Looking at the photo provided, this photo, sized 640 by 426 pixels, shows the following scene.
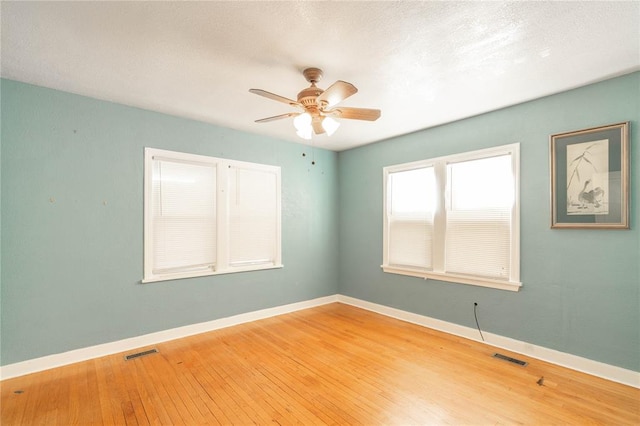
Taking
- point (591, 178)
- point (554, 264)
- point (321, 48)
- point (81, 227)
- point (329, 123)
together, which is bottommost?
point (554, 264)

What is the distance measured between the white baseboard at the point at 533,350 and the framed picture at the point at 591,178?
1.26 m

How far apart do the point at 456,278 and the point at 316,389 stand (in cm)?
224

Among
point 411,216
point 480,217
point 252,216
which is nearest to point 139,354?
point 252,216

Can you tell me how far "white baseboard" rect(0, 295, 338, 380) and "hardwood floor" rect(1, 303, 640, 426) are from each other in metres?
0.09

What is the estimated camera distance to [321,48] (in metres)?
2.24

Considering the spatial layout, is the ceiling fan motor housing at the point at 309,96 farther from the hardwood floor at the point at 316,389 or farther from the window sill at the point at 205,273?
the window sill at the point at 205,273

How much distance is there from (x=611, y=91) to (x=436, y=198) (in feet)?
6.32

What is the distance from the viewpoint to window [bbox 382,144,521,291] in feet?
11.1

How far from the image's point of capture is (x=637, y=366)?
2.56 m

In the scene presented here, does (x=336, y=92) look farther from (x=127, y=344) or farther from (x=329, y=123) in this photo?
(x=127, y=344)

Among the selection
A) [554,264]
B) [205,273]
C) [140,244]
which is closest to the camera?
[554,264]

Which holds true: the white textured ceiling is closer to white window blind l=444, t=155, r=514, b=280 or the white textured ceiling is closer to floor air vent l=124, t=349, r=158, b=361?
white window blind l=444, t=155, r=514, b=280

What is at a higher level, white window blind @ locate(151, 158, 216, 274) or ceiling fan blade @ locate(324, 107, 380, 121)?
ceiling fan blade @ locate(324, 107, 380, 121)

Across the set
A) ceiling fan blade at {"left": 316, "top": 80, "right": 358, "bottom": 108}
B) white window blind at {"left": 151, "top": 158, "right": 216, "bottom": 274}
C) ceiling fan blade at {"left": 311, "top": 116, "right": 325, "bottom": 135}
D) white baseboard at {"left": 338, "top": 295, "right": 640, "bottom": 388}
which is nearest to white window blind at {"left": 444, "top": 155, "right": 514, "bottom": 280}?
white baseboard at {"left": 338, "top": 295, "right": 640, "bottom": 388}
